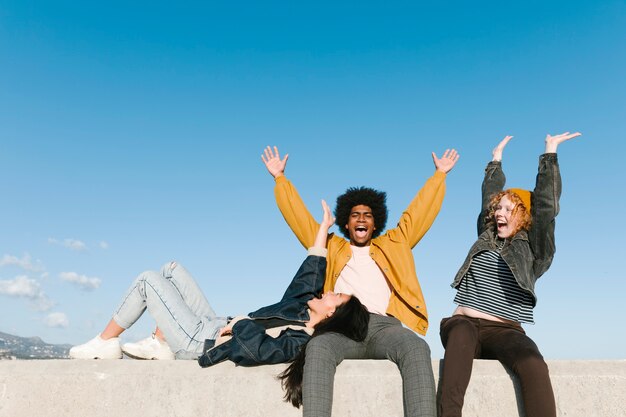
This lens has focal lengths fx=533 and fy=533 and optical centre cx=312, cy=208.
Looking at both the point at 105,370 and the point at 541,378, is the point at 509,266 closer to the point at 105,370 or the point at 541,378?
the point at 541,378

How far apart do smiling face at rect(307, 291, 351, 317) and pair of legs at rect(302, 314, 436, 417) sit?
0.97ft

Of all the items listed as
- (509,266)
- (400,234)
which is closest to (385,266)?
(400,234)

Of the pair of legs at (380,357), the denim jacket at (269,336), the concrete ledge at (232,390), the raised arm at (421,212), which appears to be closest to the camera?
the pair of legs at (380,357)

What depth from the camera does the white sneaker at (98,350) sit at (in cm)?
459

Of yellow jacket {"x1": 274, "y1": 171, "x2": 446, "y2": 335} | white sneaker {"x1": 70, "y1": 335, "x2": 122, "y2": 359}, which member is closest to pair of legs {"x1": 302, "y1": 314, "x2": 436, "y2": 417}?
yellow jacket {"x1": 274, "y1": 171, "x2": 446, "y2": 335}

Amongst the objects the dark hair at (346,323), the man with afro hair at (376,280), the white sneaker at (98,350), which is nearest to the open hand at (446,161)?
the man with afro hair at (376,280)

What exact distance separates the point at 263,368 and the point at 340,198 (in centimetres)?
318

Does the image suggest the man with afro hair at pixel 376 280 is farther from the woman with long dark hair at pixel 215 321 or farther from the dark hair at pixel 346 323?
the woman with long dark hair at pixel 215 321

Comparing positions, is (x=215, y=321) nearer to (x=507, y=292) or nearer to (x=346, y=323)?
(x=346, y=323)

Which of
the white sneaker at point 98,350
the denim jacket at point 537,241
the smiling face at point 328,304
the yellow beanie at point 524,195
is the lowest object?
the white sneaker at point 98,350

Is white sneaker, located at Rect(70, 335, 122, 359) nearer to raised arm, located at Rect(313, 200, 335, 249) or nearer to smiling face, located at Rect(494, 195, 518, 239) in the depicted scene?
raised arm, located at Rect(313, 200, 335, 249)

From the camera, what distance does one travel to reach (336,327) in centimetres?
416

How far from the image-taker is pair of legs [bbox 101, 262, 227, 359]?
466 cm

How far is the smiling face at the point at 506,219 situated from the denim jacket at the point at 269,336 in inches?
67.0
